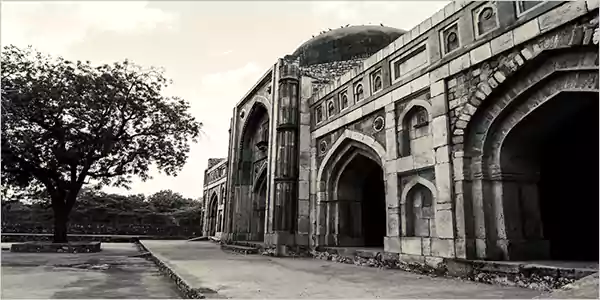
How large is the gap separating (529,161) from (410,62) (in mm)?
2692

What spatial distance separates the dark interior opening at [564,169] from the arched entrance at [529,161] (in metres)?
0.02

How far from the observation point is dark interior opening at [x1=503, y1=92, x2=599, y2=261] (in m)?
5.73

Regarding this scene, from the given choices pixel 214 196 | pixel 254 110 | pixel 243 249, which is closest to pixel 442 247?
pixel 243 249

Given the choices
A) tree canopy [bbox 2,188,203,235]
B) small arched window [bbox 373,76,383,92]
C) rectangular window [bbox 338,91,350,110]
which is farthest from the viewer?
tree canopy [bbox 2,188,203,235]

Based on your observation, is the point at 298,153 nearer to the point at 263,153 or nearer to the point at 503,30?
the point at 263,153

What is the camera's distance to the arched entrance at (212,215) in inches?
988

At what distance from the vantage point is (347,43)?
13.7 m

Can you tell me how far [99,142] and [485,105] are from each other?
12120mm

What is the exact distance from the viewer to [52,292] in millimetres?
5121

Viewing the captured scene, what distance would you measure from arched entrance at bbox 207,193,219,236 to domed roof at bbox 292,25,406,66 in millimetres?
13644

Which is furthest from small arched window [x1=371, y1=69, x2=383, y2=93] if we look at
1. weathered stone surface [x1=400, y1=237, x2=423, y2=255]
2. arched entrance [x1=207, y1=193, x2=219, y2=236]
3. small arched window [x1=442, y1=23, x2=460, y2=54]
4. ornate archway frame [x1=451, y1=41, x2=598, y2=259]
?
arched entrance [x1=207, y1=193, x2=219, y2=236]

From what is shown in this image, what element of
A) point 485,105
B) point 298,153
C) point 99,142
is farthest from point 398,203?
point 99,142

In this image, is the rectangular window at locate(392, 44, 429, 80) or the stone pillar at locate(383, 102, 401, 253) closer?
the rectangular window at locate(392, 44, 429, 80)

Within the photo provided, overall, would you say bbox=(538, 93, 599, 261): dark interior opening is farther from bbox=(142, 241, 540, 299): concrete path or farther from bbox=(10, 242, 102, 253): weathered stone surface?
bbox=(10, 242, 102, 253): weathered stone surface
